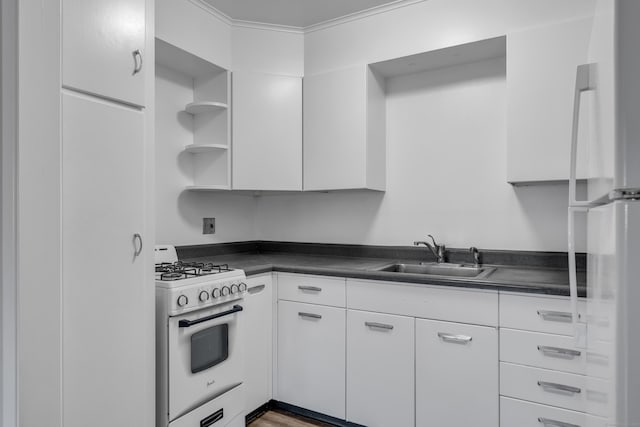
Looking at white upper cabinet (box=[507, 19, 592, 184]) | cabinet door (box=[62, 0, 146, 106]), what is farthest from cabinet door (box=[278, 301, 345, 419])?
cabinet door (box=[62, 0, 146, 106])

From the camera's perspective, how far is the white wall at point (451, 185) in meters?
2.38

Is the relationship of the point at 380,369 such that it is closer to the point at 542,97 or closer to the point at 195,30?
the point at 542,97

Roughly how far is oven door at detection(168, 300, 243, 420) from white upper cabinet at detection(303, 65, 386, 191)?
1072 mm

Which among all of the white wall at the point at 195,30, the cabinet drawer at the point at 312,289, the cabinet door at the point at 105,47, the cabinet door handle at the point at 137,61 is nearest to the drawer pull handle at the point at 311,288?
the cabinet drawer at the point at 312,289

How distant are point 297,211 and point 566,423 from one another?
2140 mm

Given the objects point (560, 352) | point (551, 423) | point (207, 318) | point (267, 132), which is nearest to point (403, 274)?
point (560, 352)

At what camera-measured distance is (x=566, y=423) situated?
1685 millimetres

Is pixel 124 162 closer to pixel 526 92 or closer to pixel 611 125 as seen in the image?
pixel 611 125

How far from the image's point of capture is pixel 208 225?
294cm

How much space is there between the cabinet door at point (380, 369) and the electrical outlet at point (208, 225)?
1288mm

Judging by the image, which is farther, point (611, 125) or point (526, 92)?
point (526, 92)

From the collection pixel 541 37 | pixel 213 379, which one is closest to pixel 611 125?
pixel 541 37

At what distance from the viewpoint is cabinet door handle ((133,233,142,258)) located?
168 centimetres

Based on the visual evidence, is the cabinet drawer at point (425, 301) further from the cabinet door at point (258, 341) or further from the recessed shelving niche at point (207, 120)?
the recessed shelving niche at point (207, 120)
